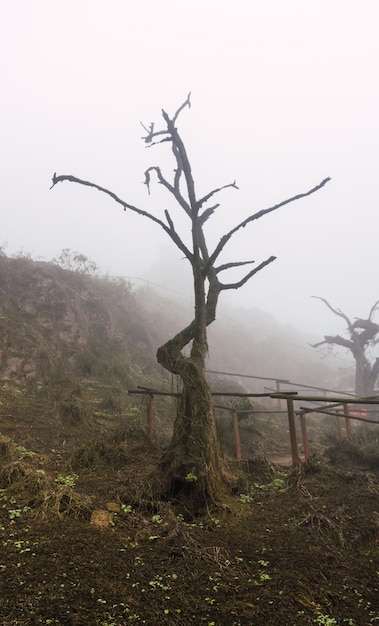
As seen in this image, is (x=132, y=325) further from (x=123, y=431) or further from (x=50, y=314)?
(x=123, y=431)

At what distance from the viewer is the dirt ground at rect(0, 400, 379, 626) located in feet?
8.96

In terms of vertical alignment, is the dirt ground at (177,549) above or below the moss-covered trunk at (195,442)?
below

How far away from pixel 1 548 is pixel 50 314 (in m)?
12.4

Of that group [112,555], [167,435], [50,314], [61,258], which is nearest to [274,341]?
[61,258]

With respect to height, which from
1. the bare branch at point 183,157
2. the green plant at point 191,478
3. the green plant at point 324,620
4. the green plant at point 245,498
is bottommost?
the green plant at point 245,498

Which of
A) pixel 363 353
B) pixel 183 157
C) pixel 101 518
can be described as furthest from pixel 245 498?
pixel 363 353

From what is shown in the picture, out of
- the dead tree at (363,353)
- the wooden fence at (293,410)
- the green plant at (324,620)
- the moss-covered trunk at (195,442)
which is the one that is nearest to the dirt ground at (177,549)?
the green plant at (324,620)

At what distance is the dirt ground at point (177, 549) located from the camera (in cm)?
273

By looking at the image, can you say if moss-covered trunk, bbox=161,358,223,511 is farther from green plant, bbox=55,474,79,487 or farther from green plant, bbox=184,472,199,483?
green plant, bbox=55,474,79,487

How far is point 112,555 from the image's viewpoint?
11.3 ft

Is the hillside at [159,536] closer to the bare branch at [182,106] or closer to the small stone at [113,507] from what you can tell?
the small stone at [113,507]

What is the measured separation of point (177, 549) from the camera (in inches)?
144

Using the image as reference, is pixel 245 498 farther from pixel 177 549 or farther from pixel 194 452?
pixel 177 549

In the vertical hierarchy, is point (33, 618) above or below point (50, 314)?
below
